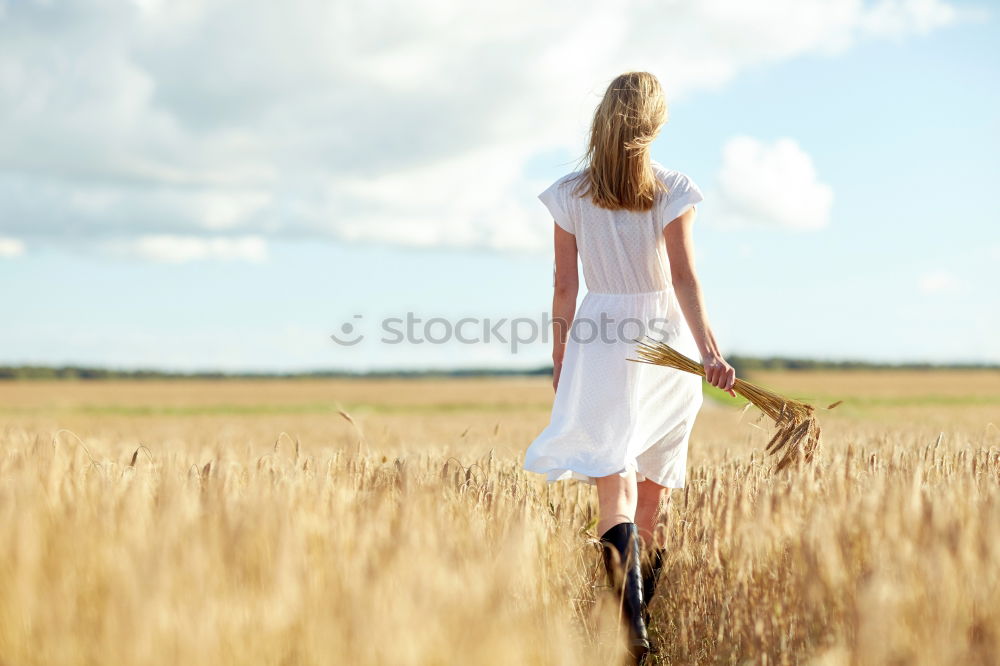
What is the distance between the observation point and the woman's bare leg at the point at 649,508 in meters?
3.42

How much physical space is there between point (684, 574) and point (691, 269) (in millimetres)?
1238

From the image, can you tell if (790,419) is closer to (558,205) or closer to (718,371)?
(718,371)

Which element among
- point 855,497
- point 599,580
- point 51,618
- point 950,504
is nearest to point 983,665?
point 950,504

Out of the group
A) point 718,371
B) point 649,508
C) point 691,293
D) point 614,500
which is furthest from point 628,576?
Answer: point 691,293

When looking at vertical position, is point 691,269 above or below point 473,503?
above

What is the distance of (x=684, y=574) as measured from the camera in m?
3.33

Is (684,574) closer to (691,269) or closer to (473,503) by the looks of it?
(473,503)

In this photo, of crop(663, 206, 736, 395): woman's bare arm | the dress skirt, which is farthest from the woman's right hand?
the dress skirt

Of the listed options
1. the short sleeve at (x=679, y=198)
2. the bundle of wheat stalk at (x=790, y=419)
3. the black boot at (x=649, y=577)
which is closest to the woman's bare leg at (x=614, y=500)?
the black boot at (x=649, y=577)

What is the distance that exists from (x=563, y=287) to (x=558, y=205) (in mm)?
337

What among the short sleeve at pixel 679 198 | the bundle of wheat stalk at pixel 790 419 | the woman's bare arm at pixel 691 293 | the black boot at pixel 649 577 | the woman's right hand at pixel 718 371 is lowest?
the black boot at pixel 649 577

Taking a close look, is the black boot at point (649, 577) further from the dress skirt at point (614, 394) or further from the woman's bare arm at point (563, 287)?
the woman's bare arm at point (563, 287)

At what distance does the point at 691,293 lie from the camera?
3.09 m

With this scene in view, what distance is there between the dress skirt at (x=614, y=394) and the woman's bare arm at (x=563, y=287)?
0.05 m
